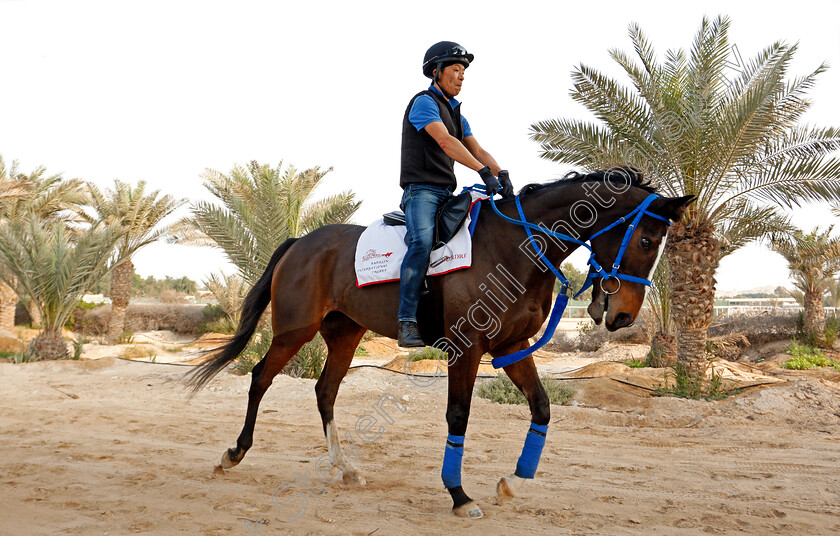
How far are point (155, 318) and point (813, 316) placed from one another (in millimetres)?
25816

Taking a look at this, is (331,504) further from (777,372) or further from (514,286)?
(777,372)

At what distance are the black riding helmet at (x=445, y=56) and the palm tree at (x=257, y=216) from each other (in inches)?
333

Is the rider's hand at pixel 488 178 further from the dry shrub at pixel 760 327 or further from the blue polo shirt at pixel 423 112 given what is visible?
the dry shrub at pixel 760 327

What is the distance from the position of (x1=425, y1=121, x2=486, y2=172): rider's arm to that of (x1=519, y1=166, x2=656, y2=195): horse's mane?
0.46m

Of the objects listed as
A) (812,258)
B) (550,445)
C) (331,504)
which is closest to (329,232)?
(331,504)

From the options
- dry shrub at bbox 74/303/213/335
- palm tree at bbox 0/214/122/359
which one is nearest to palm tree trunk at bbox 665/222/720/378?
palm tree at bbox 0/214/122/359

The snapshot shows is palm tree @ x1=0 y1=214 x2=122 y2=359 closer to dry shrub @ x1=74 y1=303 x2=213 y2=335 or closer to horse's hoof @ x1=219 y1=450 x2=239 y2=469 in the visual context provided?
dry shrub @ x1=74 y1=303 x2=213 y2=335

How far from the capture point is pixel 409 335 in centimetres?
408

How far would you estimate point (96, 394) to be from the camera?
33.3ft

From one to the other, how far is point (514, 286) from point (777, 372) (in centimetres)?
1145

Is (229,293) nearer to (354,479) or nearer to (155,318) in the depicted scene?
(155,318)

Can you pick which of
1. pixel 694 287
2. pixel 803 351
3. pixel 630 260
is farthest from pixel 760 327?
pixel 630 260

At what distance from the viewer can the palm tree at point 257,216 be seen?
40.3 feet

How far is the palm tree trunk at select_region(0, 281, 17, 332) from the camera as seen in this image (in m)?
20.3
